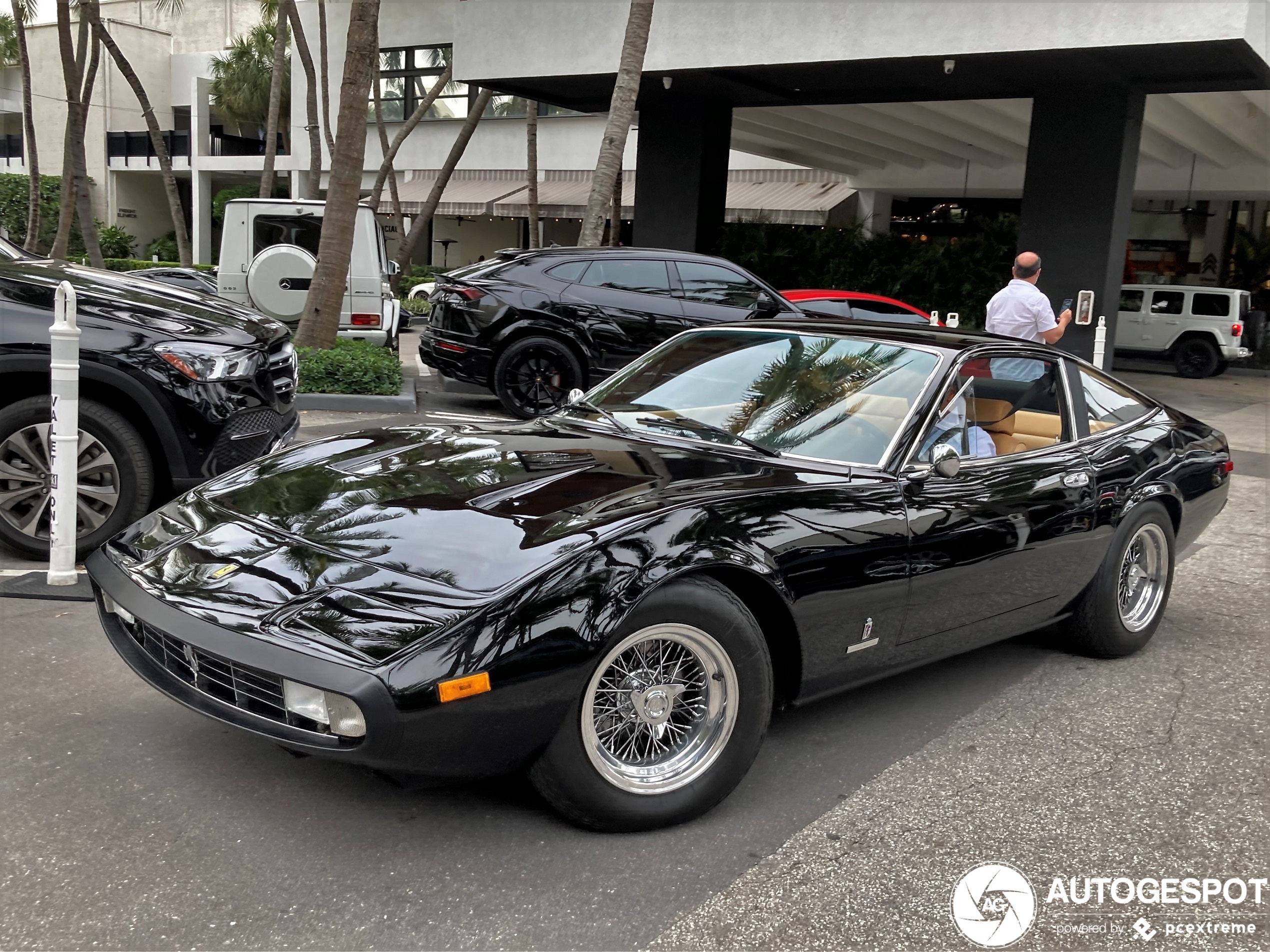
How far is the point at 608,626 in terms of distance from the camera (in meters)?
2.85

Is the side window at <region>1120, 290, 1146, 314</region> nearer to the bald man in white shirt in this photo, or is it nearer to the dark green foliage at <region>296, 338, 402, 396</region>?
the bald man in white shirt

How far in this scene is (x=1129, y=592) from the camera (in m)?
4.91

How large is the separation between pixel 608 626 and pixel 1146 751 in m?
2.18

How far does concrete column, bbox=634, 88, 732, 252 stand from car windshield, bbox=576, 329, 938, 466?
512 inches

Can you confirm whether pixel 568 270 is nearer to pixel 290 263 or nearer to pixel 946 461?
pixel 290 263

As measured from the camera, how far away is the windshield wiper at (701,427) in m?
3.91

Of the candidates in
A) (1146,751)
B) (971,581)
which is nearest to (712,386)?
(971,581)

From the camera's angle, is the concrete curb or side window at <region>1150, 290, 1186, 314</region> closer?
the concrete curb

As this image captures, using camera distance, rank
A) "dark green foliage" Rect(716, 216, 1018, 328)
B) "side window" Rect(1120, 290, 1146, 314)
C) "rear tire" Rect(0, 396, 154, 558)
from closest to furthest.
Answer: "rear tire" Rect(0, 396, 154, 558) → "dark green foliage" Rect(716, 216, 1018, 328) → "side window" Rect(1120, 290, 1146, 314)

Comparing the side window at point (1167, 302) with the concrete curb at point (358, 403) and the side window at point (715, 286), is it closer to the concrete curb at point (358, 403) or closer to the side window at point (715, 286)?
the side window at point (715, 286)

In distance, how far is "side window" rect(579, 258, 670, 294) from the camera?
11109 millimetres

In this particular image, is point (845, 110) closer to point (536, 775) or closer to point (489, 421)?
point (489, 421)

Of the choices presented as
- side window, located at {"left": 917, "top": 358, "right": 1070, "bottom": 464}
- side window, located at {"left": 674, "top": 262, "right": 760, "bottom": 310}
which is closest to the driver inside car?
side window, located at {"left": 917, "top": 358, "right": 1070, "bottom": 464}

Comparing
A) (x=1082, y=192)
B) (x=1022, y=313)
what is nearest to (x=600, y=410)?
(x=1022, y=313)
